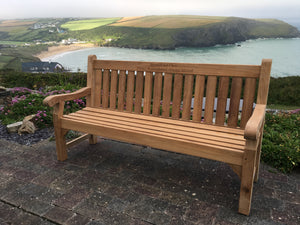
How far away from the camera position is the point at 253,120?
192 cm

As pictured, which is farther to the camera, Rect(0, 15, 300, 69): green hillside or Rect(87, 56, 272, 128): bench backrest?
Rect(0, 15, 300, 69): green hillside

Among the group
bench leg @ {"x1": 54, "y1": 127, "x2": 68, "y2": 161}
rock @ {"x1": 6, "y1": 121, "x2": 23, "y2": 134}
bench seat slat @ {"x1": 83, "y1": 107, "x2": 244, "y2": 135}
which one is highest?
bench seat slat @ {"x1": 83, "y1": 107, "x2": 244, "y2": 135}

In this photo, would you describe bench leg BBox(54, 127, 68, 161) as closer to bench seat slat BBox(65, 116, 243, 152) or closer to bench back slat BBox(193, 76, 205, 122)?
bench seat slat BBox(65, 116, 243, 152)

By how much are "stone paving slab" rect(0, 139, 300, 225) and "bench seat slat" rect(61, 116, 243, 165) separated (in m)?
0.46

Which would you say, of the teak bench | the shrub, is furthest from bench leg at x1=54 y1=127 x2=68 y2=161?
the shrub

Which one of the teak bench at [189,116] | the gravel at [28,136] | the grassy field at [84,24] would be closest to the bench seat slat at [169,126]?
the teak bench at [189,116]

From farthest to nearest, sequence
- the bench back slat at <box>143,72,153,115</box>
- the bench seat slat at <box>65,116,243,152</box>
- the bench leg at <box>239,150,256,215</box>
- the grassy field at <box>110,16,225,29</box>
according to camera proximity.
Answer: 1. the grassy field at <box>110,16,225,29</box>
2. the bench back slat at <box>143,72,153,115</box>
3. the bench seat slat at <box>65,116,243,152</box>
4. the bench leg at <box>239,150,256,215</box>

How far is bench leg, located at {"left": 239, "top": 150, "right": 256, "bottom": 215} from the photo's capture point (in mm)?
1952

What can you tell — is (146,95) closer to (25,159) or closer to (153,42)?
(25,159)

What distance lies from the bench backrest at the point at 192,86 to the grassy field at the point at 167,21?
17312mm

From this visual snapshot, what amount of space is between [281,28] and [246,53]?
440cm

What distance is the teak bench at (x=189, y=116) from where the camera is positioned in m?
2.03

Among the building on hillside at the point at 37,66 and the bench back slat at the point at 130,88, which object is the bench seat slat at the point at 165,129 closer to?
the bench back slat at the point at 130,88

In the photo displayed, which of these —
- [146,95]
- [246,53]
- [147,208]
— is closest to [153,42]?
[246,53]
